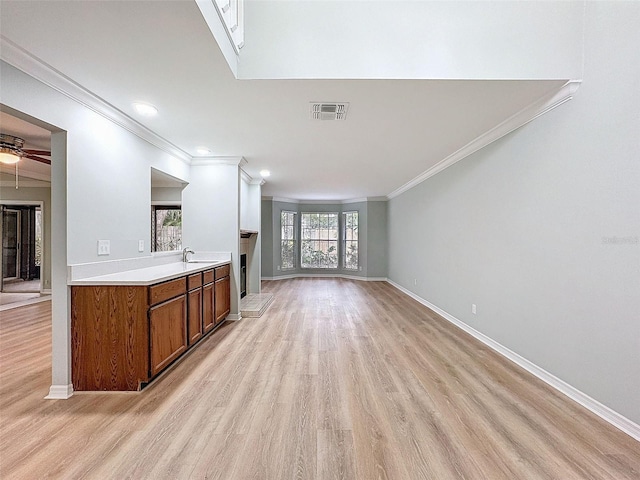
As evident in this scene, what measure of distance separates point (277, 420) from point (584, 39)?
138 inches

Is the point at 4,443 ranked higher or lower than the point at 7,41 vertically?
lower

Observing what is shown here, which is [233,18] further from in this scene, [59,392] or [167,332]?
[59,392]

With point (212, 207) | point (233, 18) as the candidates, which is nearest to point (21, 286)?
point (212, 207)

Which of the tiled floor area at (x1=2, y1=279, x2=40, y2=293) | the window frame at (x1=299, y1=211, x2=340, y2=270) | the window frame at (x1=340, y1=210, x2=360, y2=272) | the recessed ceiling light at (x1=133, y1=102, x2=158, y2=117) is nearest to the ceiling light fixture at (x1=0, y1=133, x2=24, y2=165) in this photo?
the recessed ceiling light at (x1=133, y1=102, x2=158, y2=117)

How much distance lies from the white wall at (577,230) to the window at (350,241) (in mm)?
5644

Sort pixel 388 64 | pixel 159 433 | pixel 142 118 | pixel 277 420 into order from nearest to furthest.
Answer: pixel 159 433, pixel 277 420, pixel 388 64, pixel 142 118

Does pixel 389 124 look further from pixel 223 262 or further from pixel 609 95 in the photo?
pixel 223 262

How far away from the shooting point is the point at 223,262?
14.2 feet

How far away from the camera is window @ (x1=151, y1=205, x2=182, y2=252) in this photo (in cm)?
569

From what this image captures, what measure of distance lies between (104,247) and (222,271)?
1633 millimetres

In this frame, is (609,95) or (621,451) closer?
(621,451)

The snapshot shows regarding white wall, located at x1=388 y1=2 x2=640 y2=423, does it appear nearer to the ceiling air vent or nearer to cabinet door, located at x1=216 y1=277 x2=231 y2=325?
the ceiling air vent

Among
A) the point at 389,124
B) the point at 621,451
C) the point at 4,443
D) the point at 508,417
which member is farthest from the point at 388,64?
the point at 4,443

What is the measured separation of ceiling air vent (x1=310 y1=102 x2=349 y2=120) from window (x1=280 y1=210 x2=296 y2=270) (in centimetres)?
644
